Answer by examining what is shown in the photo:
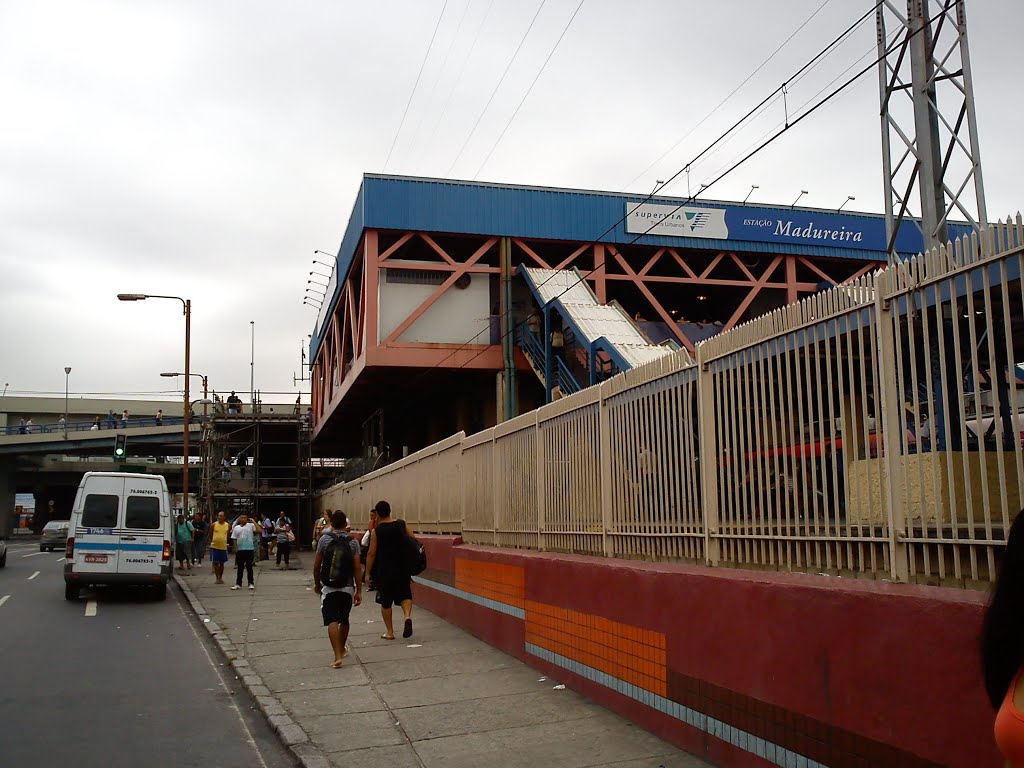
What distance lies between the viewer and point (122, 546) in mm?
18797

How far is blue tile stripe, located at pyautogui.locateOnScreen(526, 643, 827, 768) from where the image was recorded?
18.0 feet

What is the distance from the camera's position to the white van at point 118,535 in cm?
1852

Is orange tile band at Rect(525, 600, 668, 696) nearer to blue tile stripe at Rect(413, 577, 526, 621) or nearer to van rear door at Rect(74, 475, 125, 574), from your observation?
blue tile stripe at Rect(413, 577, 526, 621)

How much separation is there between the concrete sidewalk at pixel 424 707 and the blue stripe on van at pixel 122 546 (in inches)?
237

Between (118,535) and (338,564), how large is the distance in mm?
10141

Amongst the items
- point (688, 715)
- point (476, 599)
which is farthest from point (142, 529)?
point (688, 715)

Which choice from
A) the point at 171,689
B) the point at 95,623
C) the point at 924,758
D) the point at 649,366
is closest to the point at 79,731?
the point at 171,689

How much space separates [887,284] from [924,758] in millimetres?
2401

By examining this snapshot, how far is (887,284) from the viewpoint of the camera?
5.23 m

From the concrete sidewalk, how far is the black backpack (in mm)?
932

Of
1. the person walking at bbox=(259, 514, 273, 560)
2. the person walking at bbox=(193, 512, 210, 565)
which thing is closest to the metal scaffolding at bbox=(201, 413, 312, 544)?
the person walking at bbox=(259, 514, 273, 560)

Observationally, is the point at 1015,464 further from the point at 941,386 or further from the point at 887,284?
the point at 887,284

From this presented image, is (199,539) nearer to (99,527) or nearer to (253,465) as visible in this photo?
(99,527)

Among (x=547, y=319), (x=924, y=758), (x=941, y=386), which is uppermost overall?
(x=547, y=319)
